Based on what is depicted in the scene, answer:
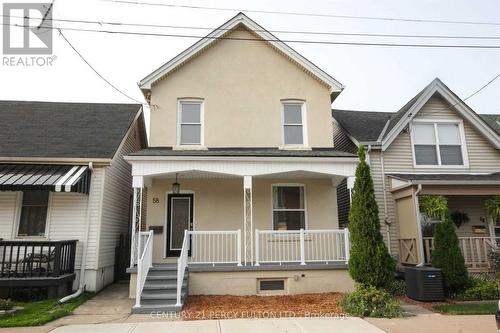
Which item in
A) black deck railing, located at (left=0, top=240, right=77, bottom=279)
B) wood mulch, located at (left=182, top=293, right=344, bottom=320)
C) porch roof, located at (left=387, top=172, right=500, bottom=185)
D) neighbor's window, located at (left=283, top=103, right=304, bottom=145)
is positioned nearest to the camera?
wood mulch, located at (left=182, top=293, right=344, bottom=320)

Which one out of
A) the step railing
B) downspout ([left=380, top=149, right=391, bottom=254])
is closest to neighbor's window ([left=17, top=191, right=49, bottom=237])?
the step railing

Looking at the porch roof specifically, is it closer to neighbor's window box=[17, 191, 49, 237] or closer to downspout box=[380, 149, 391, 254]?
→ downspout box=[380, 149, 391, 254]

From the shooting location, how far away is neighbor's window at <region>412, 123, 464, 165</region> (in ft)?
43.7

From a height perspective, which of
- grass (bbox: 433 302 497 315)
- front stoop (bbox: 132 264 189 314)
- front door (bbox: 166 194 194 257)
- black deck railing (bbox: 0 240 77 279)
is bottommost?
grass (bbox: 433 302 497 315)

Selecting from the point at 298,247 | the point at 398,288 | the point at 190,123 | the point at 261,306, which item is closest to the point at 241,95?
the point at 190,123

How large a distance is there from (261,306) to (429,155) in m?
8.76

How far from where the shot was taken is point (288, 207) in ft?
39.3

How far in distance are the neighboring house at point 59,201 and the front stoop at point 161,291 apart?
2.37 meters

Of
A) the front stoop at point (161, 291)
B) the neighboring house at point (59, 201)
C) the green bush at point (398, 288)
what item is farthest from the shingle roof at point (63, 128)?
the green bush at point (398, 288)

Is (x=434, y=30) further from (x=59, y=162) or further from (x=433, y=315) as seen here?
(x=59, y=162)

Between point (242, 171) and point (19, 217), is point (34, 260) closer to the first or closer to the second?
point (19, 217)

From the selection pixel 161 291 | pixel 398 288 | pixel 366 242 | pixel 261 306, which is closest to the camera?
pixel 261 306

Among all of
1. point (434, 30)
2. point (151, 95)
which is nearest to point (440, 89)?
point (434, 30)

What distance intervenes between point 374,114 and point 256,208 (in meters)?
7.63
